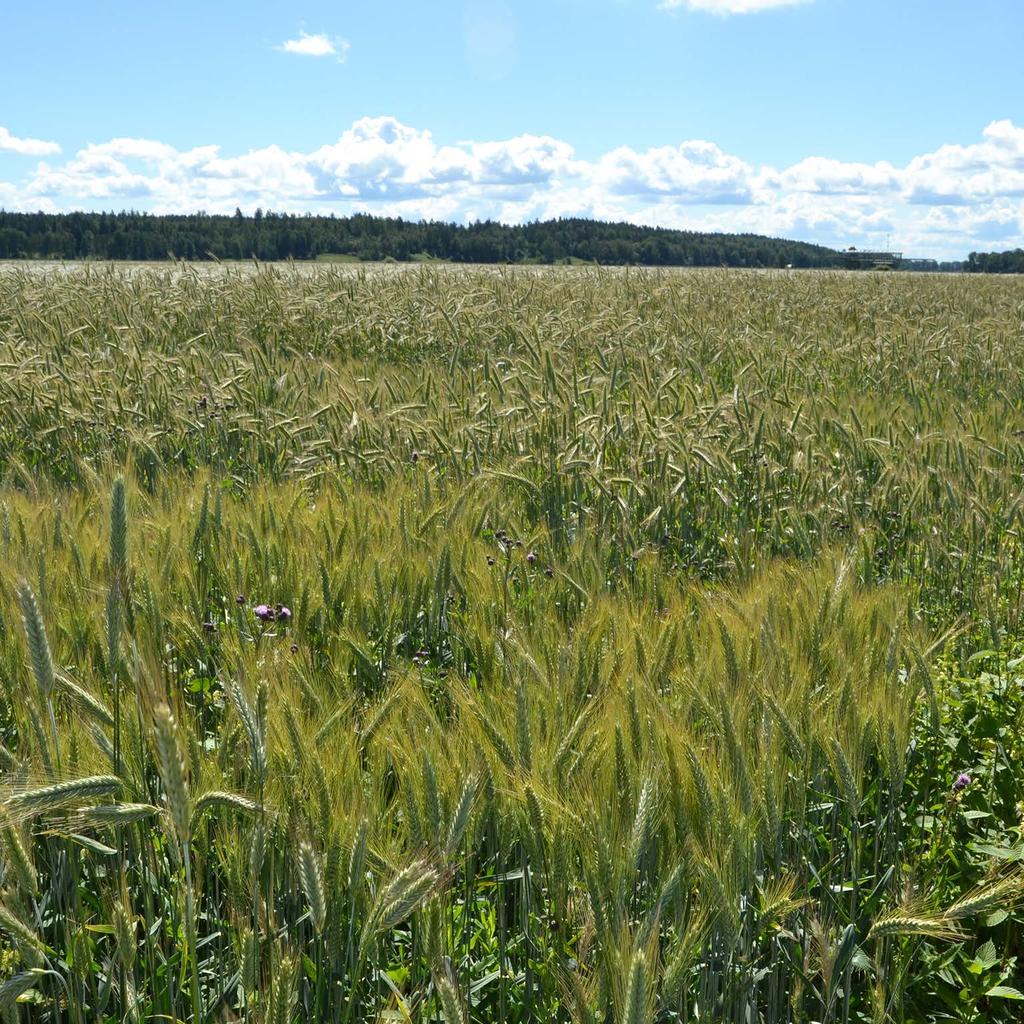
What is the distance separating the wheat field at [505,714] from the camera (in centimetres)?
141

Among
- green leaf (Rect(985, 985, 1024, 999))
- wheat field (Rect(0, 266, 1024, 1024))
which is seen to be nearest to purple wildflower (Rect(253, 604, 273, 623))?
wheat field (Rect(0, 266, 1024, 1024))

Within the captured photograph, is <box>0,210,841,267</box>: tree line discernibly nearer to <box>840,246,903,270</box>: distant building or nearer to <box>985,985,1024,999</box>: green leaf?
<box>840,246,903,270</box>: distant building

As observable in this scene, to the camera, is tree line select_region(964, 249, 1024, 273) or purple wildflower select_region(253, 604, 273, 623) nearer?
purple wildflower select_region(253, 604, 273, 623)

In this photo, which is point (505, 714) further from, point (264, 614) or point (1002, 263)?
point (1002, 263)

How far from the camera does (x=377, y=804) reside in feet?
5.11

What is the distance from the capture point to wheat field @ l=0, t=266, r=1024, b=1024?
1409 mm

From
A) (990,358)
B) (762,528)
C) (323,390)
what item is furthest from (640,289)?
(762,528)

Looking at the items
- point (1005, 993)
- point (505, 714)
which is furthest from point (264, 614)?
point (1005, 993)

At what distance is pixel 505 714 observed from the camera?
70.2 inches

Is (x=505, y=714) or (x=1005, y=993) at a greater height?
(x=505, y=714)

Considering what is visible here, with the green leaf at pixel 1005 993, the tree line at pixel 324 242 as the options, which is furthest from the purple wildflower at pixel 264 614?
the tree line at pixel 324 242

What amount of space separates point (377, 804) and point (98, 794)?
43cm

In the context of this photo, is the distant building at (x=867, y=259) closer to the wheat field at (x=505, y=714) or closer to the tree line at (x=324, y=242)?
the tree line at (x=324, y=242)

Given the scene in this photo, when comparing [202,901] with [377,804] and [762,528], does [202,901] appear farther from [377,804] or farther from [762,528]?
[762,528]
